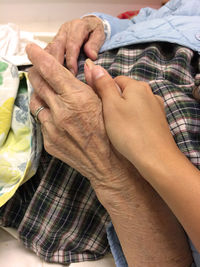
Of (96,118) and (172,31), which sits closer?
(96,118)

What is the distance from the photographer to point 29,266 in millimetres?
742

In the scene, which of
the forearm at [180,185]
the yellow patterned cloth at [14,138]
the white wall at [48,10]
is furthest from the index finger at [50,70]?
the white wall at [48,10]

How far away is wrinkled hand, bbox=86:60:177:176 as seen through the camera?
470 millimetres

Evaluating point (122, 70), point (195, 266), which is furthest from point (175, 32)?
point (195, 266)

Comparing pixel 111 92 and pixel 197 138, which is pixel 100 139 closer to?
pixel 111 92

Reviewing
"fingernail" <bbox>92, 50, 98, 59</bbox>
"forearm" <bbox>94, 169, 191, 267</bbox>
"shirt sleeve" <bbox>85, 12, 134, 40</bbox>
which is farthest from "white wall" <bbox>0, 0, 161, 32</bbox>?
"forearm" <bbox>94, 169, 191, 267</bbox>

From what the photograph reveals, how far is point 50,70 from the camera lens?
0.56 m

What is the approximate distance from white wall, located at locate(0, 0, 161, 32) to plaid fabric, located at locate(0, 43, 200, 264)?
3.91ft

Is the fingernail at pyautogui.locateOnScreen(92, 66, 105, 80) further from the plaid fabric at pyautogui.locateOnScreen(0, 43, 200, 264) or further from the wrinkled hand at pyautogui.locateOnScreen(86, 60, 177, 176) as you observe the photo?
the plaid fabric at pyautogui.locateOnScreen(0, 43, 200, 264)

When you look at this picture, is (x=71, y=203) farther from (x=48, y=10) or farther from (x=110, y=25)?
(x=48, y=10)

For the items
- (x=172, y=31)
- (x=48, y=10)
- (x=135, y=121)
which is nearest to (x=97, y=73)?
(x=135, y=121)

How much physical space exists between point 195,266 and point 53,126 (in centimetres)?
51

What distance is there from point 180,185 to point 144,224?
0.68 ft

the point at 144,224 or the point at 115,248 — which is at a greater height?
the point at 144,224
